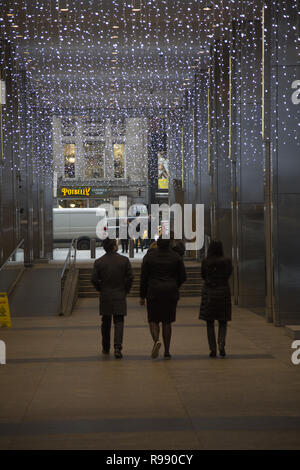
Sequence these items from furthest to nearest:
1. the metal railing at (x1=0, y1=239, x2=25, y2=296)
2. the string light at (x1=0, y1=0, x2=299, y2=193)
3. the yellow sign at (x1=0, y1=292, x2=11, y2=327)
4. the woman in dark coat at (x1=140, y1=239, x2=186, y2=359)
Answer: the metal railing at (x1=0, y1=239, x2=25, y2=296), the string light at (x1=0, y1=0, x2=299, y2=193), the yellow sign at (x1=0, y1=292, x2=11, y2=327), the woman in dark coat at (x1=140, y1=239, x2=186, y2=359)

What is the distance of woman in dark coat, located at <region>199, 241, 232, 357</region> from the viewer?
1034 centimetres

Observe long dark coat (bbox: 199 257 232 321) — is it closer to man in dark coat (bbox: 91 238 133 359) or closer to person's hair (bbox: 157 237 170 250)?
person's hair (bbox: 157 237 170 250)

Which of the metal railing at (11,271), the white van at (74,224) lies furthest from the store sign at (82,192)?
the metal railing at (11,271)

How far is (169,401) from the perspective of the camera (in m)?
7.63

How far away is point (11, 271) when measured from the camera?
19125 mm

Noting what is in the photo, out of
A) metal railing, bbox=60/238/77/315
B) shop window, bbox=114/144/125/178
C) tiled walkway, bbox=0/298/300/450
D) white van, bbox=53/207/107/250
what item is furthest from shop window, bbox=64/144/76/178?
tiled walkway, bbox=0/298/300/450

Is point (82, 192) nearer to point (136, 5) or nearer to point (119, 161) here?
point (119, 161)

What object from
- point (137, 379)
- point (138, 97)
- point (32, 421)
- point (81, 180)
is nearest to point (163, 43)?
point (138, 97)

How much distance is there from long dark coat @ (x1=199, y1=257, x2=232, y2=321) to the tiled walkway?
0.61 m

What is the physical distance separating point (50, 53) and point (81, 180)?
84.9 ft

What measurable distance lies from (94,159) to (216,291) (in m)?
38.2

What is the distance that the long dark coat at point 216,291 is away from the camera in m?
10.3

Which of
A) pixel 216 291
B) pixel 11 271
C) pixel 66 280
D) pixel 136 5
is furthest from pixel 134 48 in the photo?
pixel 216 291
